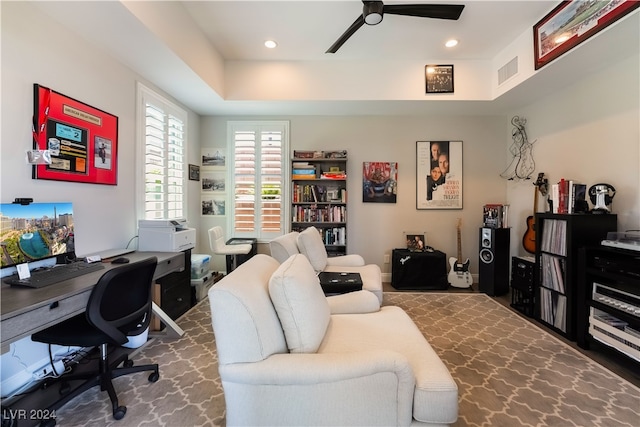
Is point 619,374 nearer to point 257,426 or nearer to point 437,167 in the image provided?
point 257,426

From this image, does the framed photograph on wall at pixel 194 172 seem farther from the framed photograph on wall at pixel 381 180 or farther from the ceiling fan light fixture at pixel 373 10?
the ceiling fan light fixture at pixel 373 10

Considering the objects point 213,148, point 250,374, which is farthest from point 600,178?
point 213,148

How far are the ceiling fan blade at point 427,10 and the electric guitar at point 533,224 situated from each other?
7.52ft

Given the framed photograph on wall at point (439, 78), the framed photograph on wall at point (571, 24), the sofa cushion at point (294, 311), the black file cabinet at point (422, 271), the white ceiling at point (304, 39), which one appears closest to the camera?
the sofa cushion at point (294, 311)

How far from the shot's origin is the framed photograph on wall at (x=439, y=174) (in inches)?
168

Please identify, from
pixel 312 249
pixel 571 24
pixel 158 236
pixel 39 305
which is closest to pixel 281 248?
pixel 312 249

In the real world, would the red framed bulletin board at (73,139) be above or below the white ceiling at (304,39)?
below

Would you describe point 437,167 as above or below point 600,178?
above

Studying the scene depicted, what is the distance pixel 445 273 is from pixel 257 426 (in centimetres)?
339

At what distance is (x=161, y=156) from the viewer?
10.8ft

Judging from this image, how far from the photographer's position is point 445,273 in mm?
3918

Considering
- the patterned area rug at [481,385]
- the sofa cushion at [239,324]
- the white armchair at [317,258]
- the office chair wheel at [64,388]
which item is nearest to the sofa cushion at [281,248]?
the white armchair at [317,258]

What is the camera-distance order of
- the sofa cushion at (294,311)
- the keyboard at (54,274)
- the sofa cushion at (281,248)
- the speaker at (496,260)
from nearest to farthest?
the sofa cushion at (294,311) → the keyboard at (54,274) → the sofa cushion at (281,248) → the speaker at (496,260)

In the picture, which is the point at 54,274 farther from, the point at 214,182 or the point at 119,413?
the point at 214,182
